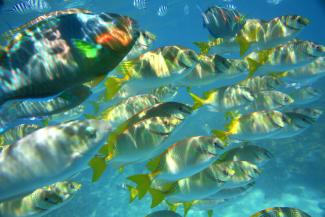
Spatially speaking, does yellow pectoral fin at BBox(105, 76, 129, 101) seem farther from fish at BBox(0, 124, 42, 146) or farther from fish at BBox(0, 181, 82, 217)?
fish at BBox(0, 124, 42, 146)

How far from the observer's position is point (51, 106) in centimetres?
190

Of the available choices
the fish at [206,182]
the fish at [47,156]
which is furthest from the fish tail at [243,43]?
the fish at [47,156]

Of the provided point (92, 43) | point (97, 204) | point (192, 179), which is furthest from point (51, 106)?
point (97, 204)

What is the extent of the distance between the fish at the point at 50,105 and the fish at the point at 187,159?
1.78 meters

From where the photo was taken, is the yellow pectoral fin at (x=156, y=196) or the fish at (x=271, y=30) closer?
the yellow pectoral fin at (x=156, y=196)

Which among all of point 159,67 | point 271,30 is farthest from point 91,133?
point 271,30

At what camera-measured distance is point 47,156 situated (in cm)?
221

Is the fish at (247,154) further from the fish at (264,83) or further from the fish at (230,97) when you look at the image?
the fish at (264,83)

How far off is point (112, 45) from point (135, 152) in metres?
2.01

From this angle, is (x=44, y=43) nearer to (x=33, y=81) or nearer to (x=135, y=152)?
(x=33, y=81)

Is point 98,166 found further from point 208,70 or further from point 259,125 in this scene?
point 259,125

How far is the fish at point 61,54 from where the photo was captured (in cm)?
145

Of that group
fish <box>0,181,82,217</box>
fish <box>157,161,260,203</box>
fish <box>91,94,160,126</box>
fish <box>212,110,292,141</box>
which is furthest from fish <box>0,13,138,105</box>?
fish <box>91,94,160,126</box>

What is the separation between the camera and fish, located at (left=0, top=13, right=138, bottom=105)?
1.45m
